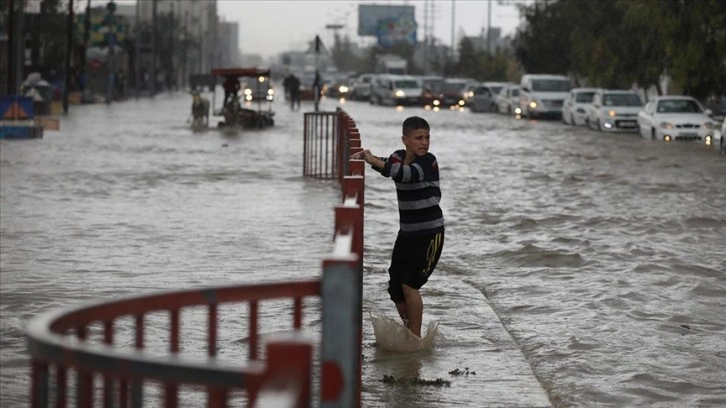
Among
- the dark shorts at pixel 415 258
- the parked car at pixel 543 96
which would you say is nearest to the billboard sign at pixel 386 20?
the parked car at pixel 543 96

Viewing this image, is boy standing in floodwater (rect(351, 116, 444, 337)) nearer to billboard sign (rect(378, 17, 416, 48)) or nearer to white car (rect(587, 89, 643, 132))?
white car (rect(587, 89, 643, 132))

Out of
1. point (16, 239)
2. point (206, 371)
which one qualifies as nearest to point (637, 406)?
point (206, 371)

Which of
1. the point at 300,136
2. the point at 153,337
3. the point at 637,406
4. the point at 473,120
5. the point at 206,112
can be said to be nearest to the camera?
the point at 637,406

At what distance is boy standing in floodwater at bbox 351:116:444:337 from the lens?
28.9ft

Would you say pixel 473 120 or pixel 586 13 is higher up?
pixel 586 13

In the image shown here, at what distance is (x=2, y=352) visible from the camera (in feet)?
30.0

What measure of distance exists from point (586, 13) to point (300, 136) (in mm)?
23889

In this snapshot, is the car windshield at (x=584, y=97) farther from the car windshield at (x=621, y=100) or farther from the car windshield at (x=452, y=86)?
the car windshield at (x=452, y=86)

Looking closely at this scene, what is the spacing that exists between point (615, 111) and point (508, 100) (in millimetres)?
18234

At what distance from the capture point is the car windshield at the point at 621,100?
47.1m

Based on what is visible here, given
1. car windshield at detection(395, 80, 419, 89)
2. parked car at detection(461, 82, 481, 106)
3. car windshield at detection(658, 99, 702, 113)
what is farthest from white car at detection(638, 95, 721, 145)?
car windshield at detection(395, 80, 419, 89)

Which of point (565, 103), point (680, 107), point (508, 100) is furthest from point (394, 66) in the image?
point (680, 107)

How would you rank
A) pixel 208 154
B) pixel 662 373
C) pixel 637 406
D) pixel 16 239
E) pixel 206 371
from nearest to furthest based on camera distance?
pixel 206 371, pixel 637 406, pixel 662 373, pixel 16 239, pixel 208 154

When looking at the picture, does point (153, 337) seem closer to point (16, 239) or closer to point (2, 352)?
point (2, 352)
